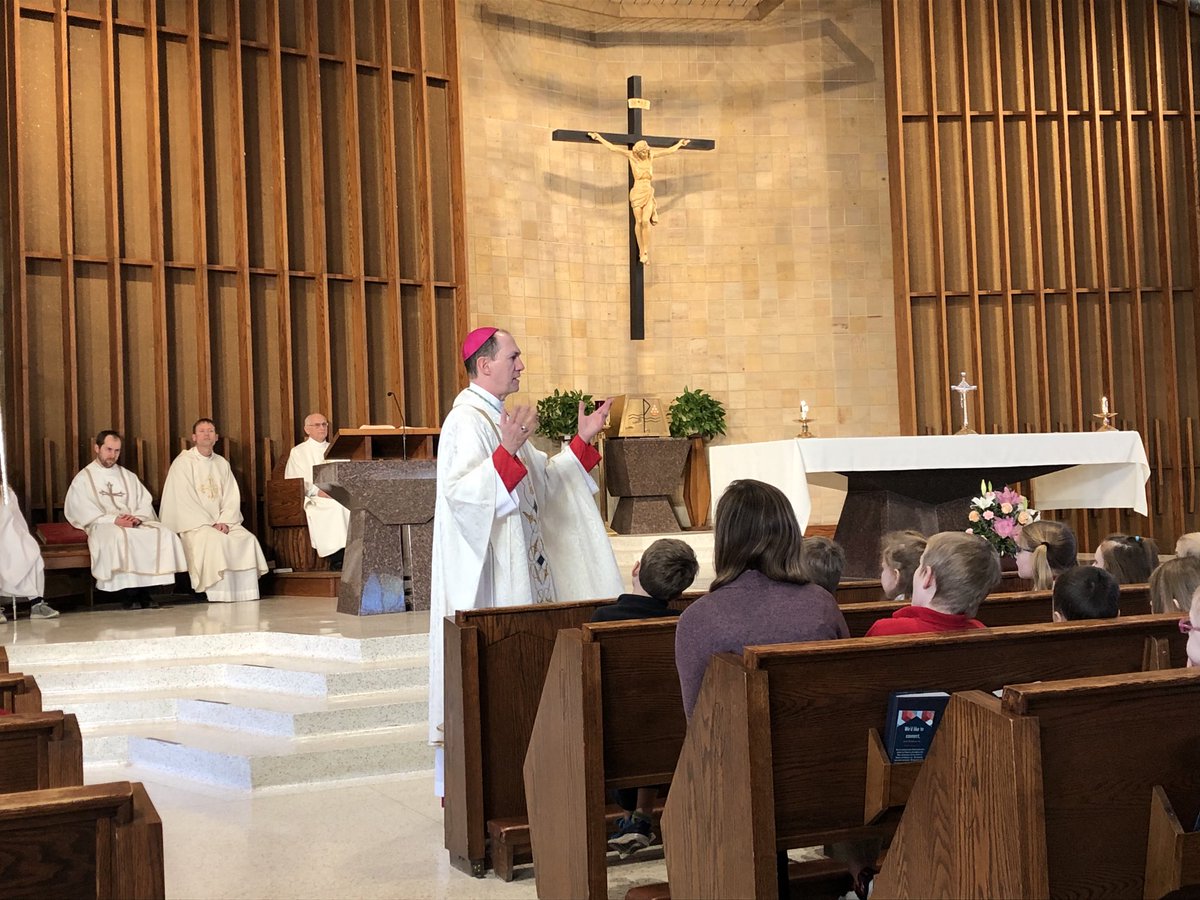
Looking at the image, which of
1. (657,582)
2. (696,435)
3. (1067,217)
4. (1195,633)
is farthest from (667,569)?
(1067,217)

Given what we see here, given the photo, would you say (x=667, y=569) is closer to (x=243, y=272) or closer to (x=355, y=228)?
(x=243, y=272)

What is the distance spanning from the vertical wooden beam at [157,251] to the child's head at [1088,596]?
7.40m

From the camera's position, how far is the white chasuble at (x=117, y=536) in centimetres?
799

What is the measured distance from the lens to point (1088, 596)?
283cm

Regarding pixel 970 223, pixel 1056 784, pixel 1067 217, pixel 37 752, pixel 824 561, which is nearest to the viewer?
pixel 1056 784

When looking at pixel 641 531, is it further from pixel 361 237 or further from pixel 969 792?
pixel 969 792

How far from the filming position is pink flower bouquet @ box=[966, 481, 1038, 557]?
5156 mm

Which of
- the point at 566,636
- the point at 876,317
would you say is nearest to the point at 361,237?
the point at 876,317

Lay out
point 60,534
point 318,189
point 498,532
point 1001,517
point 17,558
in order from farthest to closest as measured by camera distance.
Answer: point 318,189 → point 60,534 → point 17,558 → point 1001,517 → point 498,532

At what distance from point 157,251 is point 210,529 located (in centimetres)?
211

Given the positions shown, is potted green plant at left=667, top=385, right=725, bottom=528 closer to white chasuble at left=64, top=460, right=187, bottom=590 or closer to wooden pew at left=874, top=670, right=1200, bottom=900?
white chasuble at left=64, top=460, right=187, bottom=590

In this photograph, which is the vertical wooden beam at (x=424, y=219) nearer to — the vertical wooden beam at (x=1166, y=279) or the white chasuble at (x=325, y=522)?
the white chasuble at (x=325, y=522)

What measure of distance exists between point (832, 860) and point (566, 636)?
81 cm

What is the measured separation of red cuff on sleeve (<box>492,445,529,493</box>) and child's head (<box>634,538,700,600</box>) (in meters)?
0.76
